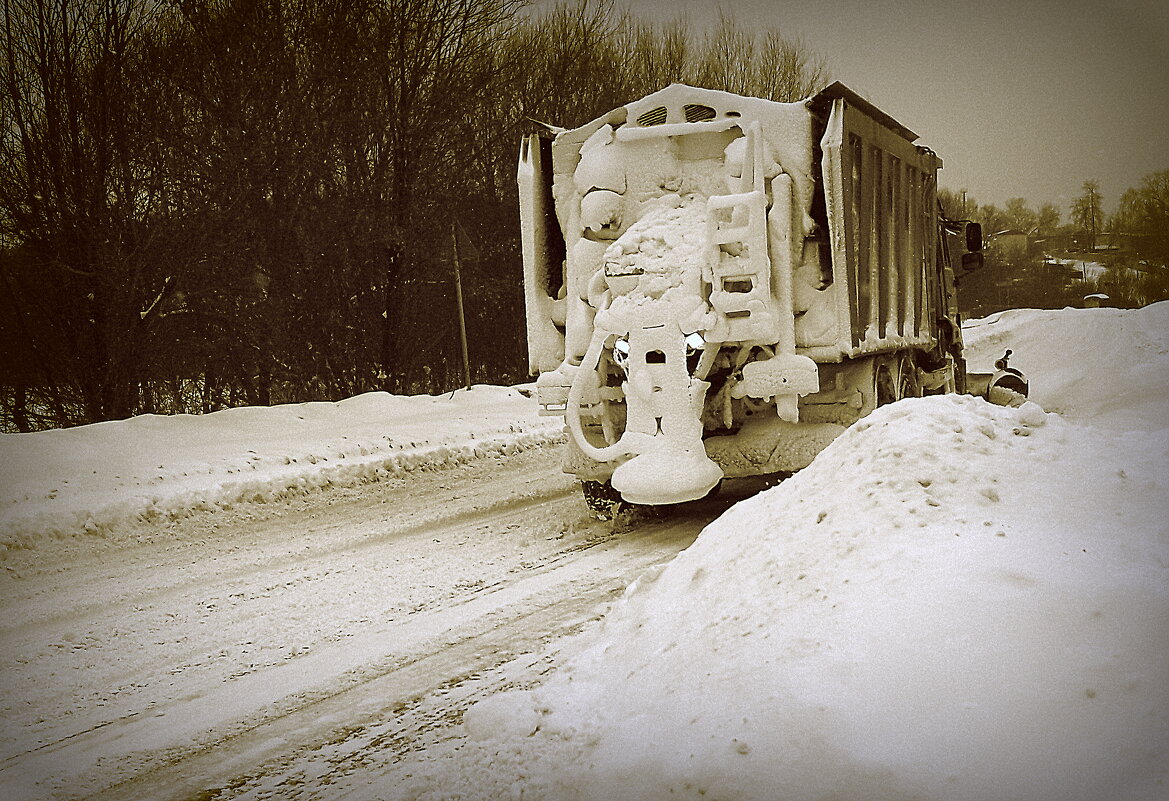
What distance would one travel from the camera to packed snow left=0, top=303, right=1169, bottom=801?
96.9 inches

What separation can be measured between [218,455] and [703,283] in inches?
195

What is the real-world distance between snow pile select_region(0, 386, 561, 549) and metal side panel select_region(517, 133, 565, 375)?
265cm

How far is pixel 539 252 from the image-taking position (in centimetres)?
745

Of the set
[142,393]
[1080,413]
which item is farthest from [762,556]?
[1080,413]

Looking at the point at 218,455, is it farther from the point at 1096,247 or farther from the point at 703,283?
the point at 1096,247

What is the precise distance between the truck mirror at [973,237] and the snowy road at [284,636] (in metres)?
5.04

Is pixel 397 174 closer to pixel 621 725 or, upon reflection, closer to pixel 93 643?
pixel 93 643

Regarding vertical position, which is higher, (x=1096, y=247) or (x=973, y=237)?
(x=973, y=237)

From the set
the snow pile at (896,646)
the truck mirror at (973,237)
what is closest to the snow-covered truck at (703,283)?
the snow pile at (896,646)

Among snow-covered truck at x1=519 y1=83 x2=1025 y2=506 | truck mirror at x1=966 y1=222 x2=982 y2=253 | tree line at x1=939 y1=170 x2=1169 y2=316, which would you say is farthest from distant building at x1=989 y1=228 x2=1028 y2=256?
truck mirror at x1=966 y1=222 x2=982 y2=253

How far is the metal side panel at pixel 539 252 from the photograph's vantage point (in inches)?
292

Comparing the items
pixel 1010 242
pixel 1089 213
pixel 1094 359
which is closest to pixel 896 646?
pixel 1089 213

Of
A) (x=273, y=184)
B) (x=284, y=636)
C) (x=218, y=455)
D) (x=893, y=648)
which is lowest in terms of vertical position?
(x=284, y=636)

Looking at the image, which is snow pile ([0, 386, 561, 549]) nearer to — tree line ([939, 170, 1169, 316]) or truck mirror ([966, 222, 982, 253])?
truck mirror ([966, 222, 982, 253])
